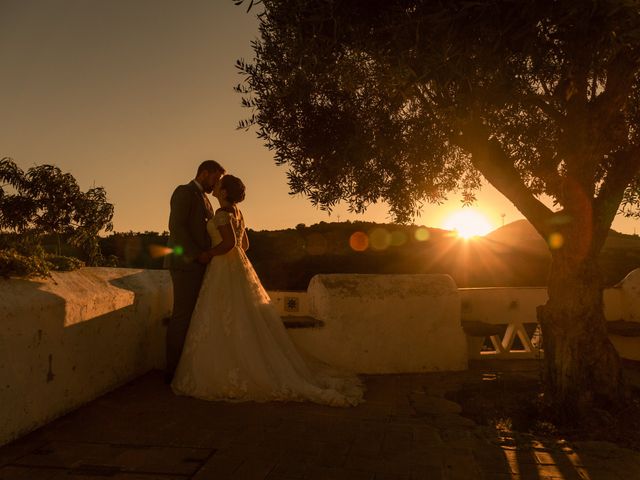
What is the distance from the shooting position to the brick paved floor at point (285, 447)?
12.1 feet

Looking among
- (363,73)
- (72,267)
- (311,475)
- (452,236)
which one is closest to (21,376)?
(72,267)

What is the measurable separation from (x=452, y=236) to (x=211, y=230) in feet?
154

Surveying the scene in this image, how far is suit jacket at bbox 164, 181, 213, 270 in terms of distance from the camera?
6.12 meters

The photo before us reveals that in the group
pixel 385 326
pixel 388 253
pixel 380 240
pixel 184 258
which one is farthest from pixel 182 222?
pixel 388 253

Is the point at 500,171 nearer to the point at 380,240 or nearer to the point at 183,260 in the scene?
the point at 183,260

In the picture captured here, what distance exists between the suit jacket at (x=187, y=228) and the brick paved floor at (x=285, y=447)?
1546 mm

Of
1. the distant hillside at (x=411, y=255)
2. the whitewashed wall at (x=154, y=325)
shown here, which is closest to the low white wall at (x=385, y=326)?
the whitewashed wall at (x=154, y=325)

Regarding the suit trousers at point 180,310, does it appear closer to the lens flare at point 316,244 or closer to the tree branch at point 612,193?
the tree branch at point 612,193

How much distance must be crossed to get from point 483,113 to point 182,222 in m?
3.60

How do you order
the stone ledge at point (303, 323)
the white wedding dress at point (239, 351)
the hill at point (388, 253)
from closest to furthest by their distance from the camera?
the white wedding dress at point (239, 351) → the stone ledge at point (303, 323) → the hill at point (388, 253)

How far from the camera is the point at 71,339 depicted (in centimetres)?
505

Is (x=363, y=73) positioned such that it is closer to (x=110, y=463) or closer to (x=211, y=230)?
(x=211, y=230)

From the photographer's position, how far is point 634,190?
7398mm

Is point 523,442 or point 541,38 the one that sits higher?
point 541,38
